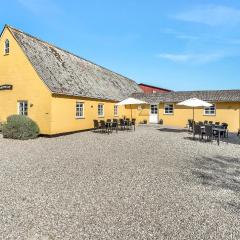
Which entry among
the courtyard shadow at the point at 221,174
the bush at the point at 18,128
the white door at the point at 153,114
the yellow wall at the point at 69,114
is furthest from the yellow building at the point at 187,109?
the bush at the point at 18,128

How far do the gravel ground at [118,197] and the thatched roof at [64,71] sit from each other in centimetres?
865

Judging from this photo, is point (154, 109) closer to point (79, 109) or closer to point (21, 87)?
point (79, 109)

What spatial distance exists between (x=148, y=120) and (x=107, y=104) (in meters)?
6.76

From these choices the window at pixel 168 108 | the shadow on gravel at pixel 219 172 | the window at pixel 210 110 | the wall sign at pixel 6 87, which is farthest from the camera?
the window at pixel 168 108

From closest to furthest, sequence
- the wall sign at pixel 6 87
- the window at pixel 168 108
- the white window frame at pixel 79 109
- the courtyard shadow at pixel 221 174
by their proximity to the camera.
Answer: the courtyard shadow at pixel 221 174 → the wall sign at pixel 6 87 → the white window frame at pixel 79 109 → the window at pixel 168 108

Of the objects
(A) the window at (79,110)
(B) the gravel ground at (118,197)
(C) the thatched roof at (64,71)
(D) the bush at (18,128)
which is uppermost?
(C) the thatched roof at (64,71)

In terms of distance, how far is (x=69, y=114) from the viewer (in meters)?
18.7

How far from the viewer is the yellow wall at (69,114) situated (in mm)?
17234

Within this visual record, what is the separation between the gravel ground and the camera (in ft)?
14.7

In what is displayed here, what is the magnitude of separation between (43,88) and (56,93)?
39.7 inches

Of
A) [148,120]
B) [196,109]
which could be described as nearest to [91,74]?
[148,120]

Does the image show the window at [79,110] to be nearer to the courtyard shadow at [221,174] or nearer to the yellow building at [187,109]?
the yellow building at [187,109]

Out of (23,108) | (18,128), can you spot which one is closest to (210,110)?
(23,108)

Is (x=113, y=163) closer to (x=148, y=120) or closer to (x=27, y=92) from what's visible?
(x=27, y=92)
